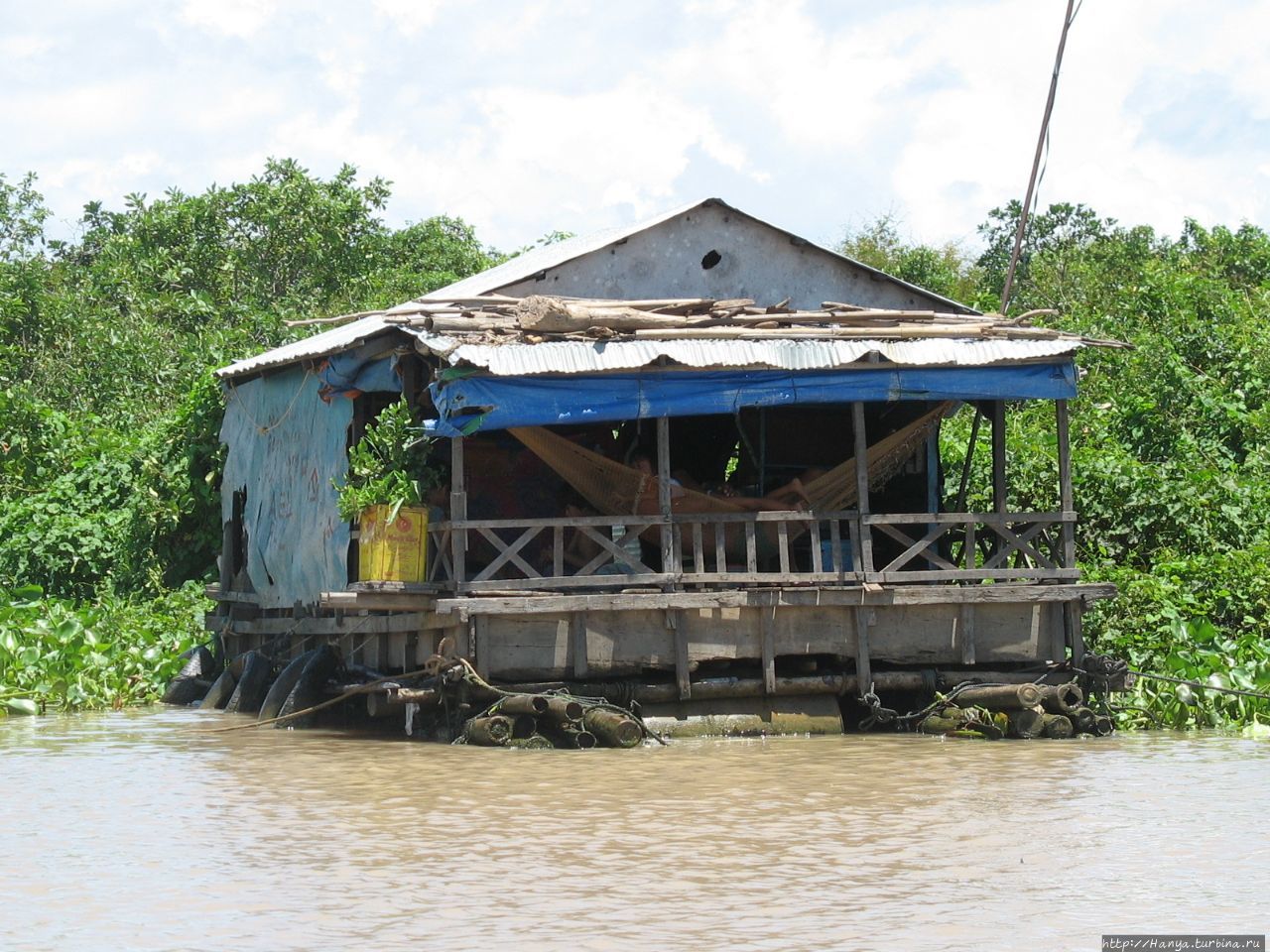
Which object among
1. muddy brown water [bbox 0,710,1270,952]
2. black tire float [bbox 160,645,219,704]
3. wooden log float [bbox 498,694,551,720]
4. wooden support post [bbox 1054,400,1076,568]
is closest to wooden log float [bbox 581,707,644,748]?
muddy brown water [bbox 0,710,1270,952]

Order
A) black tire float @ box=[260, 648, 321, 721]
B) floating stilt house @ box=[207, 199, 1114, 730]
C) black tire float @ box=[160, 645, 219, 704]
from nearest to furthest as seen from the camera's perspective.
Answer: floating stilt house @ box=[207, 199, 1114, 730] → black tire float @ box=[260, 648, 321, 721] → black tire float @ box=[160, 645, 219, 704]

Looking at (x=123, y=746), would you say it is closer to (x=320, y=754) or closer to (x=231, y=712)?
(x=320, y=754)

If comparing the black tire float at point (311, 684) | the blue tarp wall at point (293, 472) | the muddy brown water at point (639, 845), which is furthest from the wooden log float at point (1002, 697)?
the black tire float at point (311, 684)

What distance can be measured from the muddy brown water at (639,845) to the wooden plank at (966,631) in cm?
72

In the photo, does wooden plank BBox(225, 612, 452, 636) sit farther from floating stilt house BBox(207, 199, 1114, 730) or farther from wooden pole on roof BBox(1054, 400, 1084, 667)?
wooden pole on roof BBox(1054, 400, 1084, 667)

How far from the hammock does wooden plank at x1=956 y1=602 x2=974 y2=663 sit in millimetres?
1245

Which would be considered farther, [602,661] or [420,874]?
[602,661]

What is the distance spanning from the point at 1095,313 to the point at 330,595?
15.1 meters

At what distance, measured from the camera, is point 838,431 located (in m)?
15.3

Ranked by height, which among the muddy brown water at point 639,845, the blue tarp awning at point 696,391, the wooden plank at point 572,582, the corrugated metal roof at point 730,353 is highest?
the corrugated metal roof at point 730,353

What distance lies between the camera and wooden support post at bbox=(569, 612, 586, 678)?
11.8 meters

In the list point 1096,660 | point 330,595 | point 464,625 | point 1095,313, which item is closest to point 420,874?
point 464,625

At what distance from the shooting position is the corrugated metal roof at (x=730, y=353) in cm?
1158

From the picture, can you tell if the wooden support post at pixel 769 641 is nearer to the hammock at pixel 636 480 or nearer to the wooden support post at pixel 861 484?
the wooden support post at pixel 861 484
